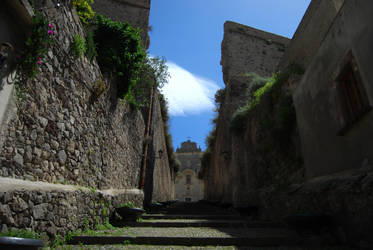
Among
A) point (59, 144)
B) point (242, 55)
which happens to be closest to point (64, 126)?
point (59, 144)

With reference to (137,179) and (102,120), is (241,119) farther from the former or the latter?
(102,120)

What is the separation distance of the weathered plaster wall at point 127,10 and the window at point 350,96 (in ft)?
34.8

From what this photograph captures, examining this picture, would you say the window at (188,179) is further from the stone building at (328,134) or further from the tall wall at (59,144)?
the tall wall at (59,144)

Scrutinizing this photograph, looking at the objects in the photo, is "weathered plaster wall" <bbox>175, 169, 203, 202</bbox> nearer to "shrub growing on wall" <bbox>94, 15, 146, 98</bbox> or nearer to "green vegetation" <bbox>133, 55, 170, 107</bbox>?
"green vegetation" <bbox>133, 55, 170, 107</bbox>

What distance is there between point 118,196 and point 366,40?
19.0 ft

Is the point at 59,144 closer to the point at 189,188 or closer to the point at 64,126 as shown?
the point at 64,126

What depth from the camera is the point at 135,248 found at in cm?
332

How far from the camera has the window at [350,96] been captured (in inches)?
131

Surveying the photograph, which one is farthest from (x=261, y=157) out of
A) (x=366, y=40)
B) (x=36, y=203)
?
(x=36, y=203)

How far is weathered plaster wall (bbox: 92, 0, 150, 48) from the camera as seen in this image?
41.8ft

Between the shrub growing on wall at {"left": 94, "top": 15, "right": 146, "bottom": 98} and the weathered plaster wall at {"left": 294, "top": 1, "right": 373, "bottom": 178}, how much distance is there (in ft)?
14.3

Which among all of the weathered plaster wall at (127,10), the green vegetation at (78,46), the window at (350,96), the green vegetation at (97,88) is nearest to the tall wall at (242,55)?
the weathered plaster wall at (127,10)

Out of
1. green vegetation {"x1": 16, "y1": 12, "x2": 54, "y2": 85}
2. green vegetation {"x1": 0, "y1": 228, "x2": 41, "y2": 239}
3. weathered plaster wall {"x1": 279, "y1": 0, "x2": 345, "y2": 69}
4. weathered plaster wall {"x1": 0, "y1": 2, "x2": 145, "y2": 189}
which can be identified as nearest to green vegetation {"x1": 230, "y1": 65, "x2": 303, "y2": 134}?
weathered plaster wall {"x1": 279, "y1": 0, "x2": 345, "y2": 69}

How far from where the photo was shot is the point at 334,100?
398 centimetres
